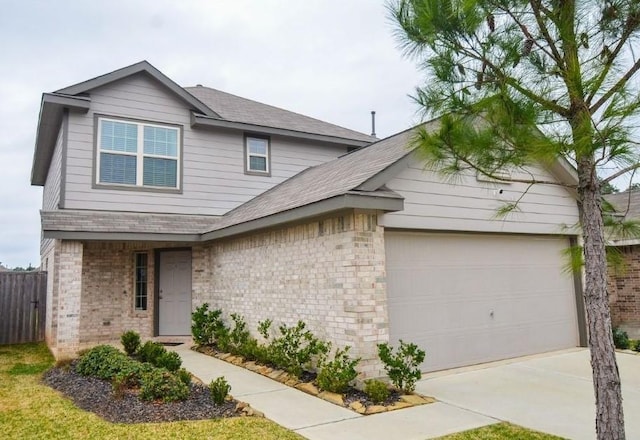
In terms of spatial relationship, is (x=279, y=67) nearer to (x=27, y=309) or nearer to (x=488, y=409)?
(x=27, y=309)

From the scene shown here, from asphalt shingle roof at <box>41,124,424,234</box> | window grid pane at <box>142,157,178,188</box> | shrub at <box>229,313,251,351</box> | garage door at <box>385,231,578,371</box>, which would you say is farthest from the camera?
window grid pane at <box>142,157,178,188</box>

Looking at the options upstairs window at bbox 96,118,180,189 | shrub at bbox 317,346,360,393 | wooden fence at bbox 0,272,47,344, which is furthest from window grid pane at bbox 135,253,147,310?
shrub at bbox 317,346,360,393

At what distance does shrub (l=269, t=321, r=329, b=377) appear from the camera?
23.8 feet

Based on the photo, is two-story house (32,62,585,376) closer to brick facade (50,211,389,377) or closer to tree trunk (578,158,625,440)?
brick facade (50,211,389,377)

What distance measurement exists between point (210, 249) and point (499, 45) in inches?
346

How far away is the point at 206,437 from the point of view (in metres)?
4.82

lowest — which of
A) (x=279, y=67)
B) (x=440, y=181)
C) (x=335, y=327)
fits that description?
(x=335, y=327)

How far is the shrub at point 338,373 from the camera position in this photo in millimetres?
6355

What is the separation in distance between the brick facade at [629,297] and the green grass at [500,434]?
7.86m

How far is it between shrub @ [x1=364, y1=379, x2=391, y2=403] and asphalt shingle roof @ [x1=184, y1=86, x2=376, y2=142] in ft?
27.6

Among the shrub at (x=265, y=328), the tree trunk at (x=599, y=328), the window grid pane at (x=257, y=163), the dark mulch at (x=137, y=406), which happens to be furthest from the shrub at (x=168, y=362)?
the window grid pane at (x=257, y=163)

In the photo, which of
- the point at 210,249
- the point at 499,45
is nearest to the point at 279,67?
the point at 210,249

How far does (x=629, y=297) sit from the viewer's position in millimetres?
11453

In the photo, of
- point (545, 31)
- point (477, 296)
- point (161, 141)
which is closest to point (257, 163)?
point (161, 141)
